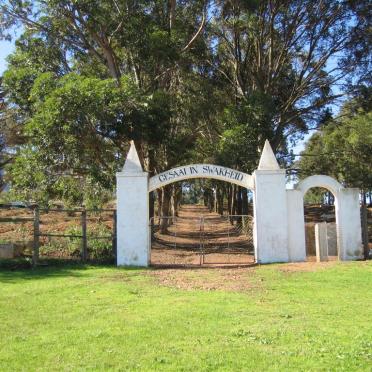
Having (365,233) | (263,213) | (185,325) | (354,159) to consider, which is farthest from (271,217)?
(354,159)

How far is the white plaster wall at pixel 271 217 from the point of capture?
1672cm

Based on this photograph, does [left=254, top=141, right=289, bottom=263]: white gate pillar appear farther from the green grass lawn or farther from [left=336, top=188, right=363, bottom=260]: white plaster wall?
the green grass lawn

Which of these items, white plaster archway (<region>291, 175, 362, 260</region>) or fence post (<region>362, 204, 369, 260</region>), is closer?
white plaster archway (<region>291, 175, 362, 260</region>)

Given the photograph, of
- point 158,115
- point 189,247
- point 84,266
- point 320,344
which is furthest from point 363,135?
point 320,344

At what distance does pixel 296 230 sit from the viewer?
16.9 meters

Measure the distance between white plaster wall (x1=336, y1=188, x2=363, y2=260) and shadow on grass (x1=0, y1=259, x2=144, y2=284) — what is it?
6.58 meters

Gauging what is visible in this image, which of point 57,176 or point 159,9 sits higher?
point 159,9

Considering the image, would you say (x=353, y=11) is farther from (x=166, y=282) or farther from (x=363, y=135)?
(x=166, y=282)

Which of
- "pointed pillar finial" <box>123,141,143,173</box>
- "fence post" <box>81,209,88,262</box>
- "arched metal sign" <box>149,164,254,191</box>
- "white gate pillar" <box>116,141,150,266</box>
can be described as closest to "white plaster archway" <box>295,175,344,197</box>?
"arched metal sign" <box>149,164,254,191</box>

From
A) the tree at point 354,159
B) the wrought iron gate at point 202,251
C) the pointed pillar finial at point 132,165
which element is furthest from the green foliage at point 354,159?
the pointed pillar finial at point 132,165

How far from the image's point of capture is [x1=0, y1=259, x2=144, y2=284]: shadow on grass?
14205mm

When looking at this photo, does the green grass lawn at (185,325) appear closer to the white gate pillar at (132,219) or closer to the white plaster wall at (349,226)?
the white gate pillar at (132,219)

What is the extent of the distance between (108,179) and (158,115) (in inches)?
127

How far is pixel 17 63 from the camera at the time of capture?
24.4 metres
